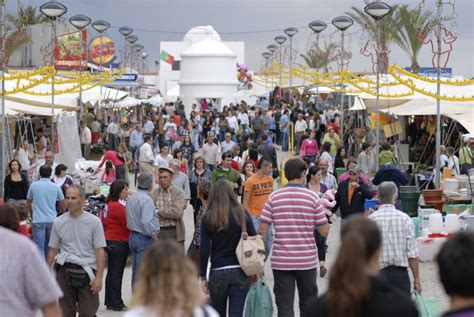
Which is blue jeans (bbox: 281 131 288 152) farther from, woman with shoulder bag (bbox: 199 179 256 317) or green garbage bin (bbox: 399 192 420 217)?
woman with shoulder bag (bbox: 199 179 256 317)

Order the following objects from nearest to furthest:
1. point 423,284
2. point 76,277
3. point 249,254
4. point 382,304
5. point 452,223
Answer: point 382,304
point 249,254
point 76,277
point 423,284
point 452,223

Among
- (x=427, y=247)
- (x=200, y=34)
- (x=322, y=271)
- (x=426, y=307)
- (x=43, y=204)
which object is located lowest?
(x=322, y=271)

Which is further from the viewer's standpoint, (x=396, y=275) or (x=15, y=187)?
(x=15, y=187)

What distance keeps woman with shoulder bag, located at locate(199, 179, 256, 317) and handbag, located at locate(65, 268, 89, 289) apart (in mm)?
1105

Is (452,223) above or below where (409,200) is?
below

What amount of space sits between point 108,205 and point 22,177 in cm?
380

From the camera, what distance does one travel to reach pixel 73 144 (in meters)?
25.6

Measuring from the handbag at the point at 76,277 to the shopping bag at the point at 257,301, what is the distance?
1.36 metres

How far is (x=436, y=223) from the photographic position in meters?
14.9

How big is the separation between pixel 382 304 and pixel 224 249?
4068 mm

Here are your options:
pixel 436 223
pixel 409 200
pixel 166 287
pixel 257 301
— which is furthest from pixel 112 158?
pixel 166 287

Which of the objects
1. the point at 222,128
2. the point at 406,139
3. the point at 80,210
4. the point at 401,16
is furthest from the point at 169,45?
the point at 80,210

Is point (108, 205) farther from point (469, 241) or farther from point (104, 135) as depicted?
point (104, 135)

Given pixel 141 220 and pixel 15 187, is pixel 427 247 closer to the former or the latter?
pixel 141 220
